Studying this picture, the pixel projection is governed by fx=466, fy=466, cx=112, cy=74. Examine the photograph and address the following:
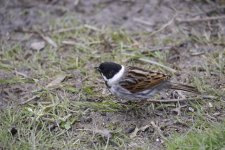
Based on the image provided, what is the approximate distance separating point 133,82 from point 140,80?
0.30ft

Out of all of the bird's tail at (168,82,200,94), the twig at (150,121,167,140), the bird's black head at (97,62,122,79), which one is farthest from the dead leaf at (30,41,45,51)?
the twig at (150,121,167,140)

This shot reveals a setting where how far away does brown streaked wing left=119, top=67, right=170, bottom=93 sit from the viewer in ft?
18.4

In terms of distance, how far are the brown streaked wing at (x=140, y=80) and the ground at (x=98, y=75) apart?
1.19 feet

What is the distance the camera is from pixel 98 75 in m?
6.55

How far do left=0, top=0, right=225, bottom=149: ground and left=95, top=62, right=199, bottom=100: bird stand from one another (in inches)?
10.5

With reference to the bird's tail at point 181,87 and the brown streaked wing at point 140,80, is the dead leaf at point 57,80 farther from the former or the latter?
the bird's tail at point 181,87

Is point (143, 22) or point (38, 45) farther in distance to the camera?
point (143, 22)

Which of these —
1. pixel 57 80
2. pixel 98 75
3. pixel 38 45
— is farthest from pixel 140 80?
pixel 38 45

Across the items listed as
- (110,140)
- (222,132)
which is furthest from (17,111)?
(222,132)

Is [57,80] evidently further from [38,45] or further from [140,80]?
[140,80]

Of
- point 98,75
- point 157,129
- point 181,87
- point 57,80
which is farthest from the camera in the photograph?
point 98,75

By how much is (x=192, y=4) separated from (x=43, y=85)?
3223mm

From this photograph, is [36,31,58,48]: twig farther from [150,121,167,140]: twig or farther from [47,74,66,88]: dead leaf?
[150,121,167,140]: twig

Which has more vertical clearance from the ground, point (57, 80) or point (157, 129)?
point (57, 80)
